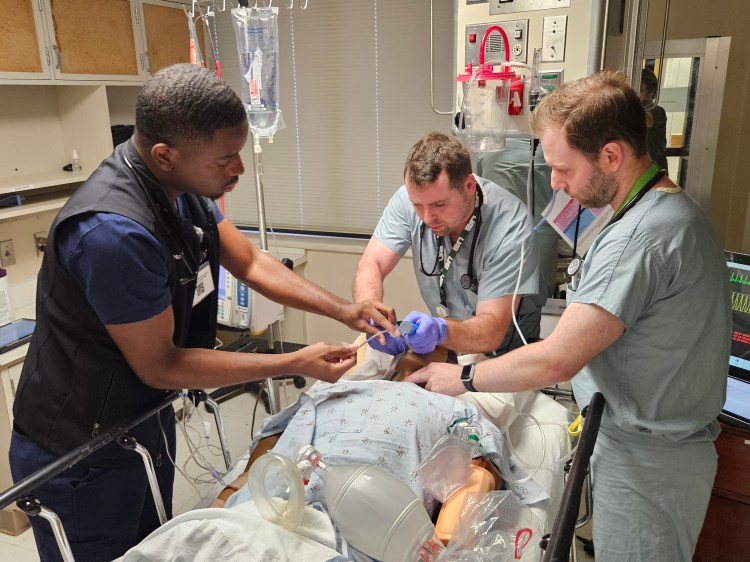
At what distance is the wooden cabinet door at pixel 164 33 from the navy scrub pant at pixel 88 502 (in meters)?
2.53

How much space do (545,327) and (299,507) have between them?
163cm

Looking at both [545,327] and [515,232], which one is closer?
[515,232]

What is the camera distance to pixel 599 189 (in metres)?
1.30

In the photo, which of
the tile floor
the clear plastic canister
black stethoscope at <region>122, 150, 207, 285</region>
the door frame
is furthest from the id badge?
the door frame

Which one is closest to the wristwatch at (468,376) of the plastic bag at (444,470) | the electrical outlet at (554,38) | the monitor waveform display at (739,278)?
the plastic bag at (444,470)

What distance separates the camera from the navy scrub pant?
53.4 inches

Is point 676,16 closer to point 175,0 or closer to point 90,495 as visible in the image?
point 175,0

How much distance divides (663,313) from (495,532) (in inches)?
23.1

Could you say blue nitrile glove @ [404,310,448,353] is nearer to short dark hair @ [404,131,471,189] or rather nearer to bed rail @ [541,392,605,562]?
short dark hair @ [404,131,471,189]

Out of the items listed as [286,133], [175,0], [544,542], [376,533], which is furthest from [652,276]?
[175,0]

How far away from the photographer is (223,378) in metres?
1.32

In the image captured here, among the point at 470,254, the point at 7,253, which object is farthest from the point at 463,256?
the point at 7,253

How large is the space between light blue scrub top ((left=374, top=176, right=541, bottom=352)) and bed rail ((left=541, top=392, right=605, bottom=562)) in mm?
656

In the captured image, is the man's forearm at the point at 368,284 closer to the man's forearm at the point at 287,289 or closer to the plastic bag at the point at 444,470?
the man's forearm at the point at 287,289
